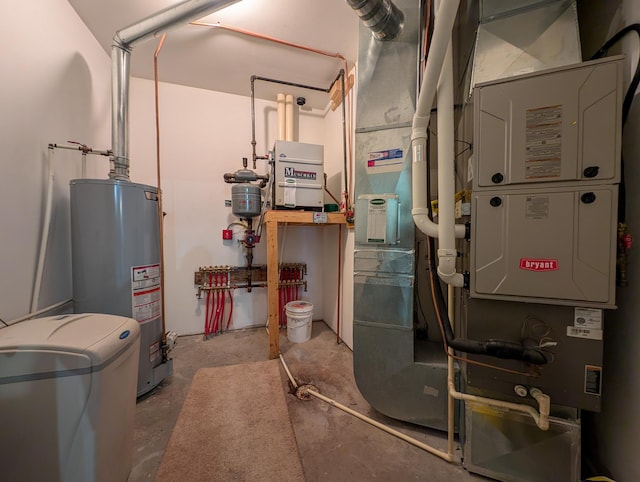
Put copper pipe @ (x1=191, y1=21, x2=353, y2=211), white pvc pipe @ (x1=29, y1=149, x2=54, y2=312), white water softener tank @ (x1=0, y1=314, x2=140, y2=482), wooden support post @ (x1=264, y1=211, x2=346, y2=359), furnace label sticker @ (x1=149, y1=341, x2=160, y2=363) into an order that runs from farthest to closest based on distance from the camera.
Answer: wooden support post @ (x1=264, y1=211, x2=346, y2=359) < copper pipe @ (x1=191, y1=21, x2=353, y2=211) < furnace label sticker @ (x1=149, y1=341, x2=160, y2=363) < white pvc pipe @ (x1=29, y1=149, x2=54, y2=312) < white water softener tank @ (x1=0, y1=314, x2=140, y2=482)

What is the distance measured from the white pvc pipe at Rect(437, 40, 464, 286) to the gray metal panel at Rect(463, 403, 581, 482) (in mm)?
666

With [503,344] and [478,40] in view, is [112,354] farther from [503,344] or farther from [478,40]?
[478,40]

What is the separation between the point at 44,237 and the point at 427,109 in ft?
7.35

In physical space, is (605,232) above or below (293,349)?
above

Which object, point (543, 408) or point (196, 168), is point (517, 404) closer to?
point (543, 408)

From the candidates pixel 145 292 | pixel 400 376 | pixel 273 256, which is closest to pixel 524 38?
pixel 400 376

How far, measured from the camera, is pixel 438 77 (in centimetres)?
102

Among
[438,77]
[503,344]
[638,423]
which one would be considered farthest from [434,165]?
[638,423]

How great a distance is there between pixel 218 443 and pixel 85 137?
2331 millimetres

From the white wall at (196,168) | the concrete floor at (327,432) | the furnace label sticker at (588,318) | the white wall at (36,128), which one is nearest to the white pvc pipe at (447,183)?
the furnace label sticker at (588,318)

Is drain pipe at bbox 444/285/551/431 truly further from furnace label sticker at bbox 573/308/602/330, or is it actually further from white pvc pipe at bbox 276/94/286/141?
white pvc pipe at bbox 276/94/286/141

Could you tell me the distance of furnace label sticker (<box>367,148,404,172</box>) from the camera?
1.38 metres

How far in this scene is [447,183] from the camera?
1062 mm

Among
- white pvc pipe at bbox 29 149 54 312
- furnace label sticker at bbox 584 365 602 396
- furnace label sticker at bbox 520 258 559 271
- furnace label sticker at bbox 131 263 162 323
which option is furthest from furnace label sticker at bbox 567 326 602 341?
white pvc pipe at bbox 29 149 54 312
